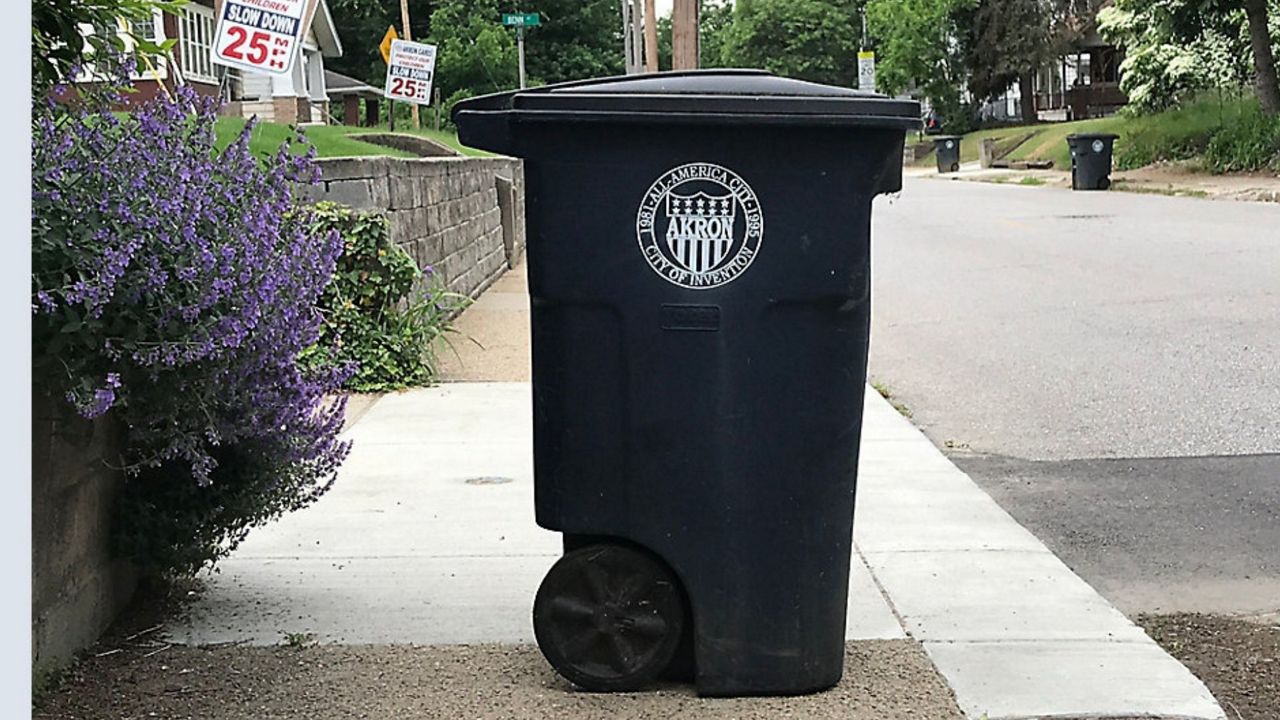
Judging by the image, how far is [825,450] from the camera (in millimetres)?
3746

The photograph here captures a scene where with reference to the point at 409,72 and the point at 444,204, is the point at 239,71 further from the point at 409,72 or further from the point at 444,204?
the point at 444,204

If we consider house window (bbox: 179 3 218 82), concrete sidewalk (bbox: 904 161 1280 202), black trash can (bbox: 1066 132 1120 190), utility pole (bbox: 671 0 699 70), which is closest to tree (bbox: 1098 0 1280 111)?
concrete sidewalk (bbox: 904 161 1280 202)

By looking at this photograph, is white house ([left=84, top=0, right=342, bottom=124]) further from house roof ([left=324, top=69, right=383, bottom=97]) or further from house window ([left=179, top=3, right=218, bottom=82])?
house roof ([left=324, top=69, right=383, bottom=97])

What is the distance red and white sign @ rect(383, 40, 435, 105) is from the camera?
18156 mm

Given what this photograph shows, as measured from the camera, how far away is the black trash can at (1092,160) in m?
30.9

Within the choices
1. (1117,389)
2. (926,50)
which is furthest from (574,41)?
(1117,389)

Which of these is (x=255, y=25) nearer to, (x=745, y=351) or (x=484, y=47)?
(x=745, y=351)

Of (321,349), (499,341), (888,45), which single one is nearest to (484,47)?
(888,45)

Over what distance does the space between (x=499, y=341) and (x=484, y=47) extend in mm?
30753

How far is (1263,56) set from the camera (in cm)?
2958

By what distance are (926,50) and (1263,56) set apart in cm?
3078

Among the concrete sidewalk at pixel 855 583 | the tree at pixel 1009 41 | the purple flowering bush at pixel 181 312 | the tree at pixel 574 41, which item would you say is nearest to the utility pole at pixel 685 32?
the concrete sidewalk at pixel 855 583

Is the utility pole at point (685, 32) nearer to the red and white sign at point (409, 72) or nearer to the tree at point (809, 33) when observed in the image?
the red and white sign at point (409, 72)

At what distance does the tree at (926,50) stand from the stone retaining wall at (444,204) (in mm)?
42446
